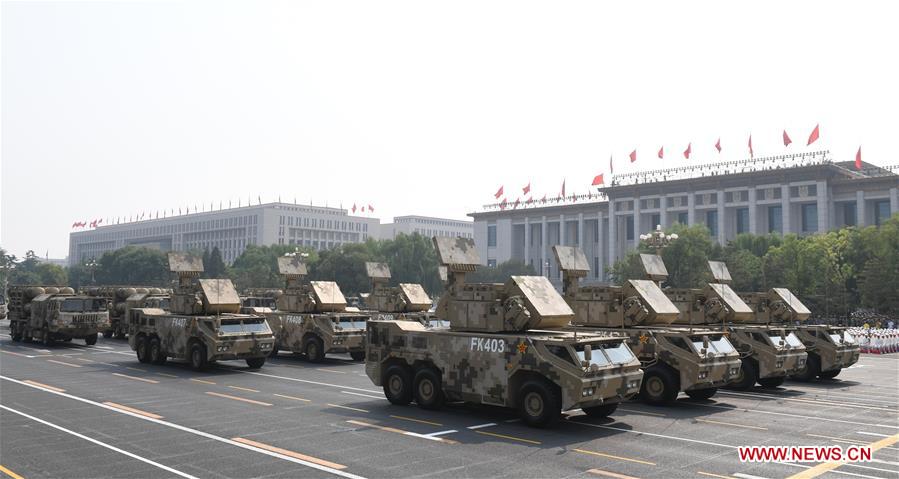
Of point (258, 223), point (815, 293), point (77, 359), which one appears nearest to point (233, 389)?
point (77, 359)

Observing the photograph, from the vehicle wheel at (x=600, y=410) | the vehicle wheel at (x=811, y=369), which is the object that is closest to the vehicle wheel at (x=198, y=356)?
the vehicle wheel at (x=600, y=410)

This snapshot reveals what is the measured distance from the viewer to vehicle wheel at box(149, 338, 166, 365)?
85.5 feet

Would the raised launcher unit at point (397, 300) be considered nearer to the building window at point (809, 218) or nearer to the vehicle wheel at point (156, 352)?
the vehicle wheel at point (156, 352)

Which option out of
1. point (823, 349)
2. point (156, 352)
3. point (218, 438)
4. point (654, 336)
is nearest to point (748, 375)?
point (823, 349)

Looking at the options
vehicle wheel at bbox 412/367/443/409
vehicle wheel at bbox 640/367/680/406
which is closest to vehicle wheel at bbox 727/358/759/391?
vehicle wheel at bbox 640/367/680/406

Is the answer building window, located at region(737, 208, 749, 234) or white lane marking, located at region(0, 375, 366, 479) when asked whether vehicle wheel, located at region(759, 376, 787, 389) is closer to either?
white lane marking, located at region(0, 375, 366, 479)

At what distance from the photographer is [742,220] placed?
273ft

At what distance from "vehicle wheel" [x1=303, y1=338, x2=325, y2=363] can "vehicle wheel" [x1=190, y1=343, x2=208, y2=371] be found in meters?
4.93

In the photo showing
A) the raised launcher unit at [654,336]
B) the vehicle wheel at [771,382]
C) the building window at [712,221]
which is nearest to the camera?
the raised launcher unit at [654,336]

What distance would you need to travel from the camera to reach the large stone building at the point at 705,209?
73312 millimetres

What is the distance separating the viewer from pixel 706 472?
1091cm

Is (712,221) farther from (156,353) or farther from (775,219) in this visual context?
(156,353)

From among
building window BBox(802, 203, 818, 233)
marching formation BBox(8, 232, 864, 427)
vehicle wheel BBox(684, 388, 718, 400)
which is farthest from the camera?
building window BBox(802, 203, 818, 233)
